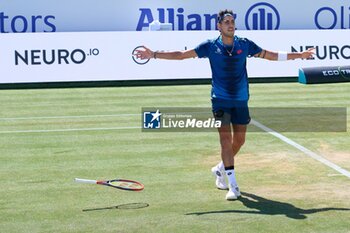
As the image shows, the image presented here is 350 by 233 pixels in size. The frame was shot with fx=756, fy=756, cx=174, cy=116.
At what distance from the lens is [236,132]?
1080cm

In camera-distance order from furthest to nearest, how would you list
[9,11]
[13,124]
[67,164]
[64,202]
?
[9,11]
[13,124]
[67,164]
[64,202]

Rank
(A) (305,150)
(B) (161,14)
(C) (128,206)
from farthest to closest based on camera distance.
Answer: (B) (161,14) < (A) (305,150) < (C) (128,206)

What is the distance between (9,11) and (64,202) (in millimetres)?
23328

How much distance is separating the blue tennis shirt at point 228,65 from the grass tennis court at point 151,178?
1.43 metres

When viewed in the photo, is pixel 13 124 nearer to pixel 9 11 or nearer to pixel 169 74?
pixel 169 74

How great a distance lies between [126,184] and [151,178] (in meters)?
1.04

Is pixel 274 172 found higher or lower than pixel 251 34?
lower

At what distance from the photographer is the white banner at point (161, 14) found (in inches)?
1276

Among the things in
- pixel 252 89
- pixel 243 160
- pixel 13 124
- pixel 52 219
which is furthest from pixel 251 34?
pixel 52 219

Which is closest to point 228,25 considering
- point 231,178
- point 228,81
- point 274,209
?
point 228,81

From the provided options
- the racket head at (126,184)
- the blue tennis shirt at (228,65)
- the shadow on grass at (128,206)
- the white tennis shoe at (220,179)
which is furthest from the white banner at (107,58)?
the shadow on grass at (128,206)

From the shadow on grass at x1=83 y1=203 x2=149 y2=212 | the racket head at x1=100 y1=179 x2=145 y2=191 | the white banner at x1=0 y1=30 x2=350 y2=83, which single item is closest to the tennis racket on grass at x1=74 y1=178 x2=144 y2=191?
the racket head at x1=100 y1=179 x2=145 y2=191

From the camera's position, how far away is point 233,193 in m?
10.3

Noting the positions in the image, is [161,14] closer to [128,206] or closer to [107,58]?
[107,58]
